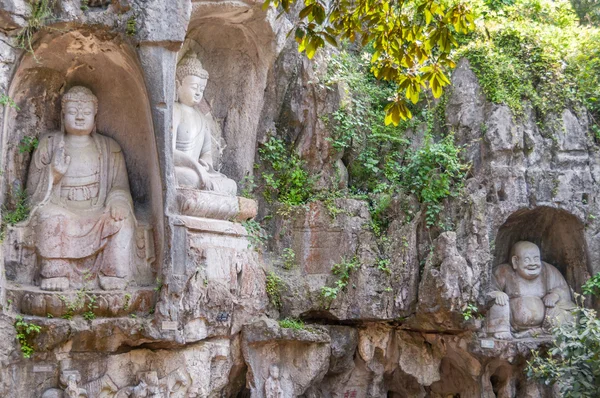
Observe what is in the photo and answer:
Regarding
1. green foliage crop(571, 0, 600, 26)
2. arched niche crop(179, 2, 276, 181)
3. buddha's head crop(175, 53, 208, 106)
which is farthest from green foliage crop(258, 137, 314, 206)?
green foliage crop(571, 0, 600, 26)

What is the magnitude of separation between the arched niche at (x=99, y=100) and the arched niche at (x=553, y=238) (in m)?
4.72

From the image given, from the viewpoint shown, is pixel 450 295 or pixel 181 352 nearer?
pixel 181 352

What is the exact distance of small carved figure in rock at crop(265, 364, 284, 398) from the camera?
8.73 m

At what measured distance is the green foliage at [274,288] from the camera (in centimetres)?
923

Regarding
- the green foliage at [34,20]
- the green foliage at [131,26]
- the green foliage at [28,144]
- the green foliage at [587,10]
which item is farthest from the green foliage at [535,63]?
the green foliage at [28,144]

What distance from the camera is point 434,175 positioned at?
9.84 metres

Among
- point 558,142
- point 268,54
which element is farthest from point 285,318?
point 558,142

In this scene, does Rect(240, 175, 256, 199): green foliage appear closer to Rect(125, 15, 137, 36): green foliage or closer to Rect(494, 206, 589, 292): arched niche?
Rect(125, 15, 137, 36): green foliage

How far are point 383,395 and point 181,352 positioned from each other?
9.90ft

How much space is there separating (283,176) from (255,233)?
43.9 inches

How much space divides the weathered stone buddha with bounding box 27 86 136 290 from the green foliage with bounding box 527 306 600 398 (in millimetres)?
4711

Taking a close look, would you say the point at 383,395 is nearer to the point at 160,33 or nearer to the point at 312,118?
the point at 312,118

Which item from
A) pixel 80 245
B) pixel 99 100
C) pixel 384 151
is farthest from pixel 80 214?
pixel 384 151

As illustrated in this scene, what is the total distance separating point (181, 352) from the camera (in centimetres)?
820
